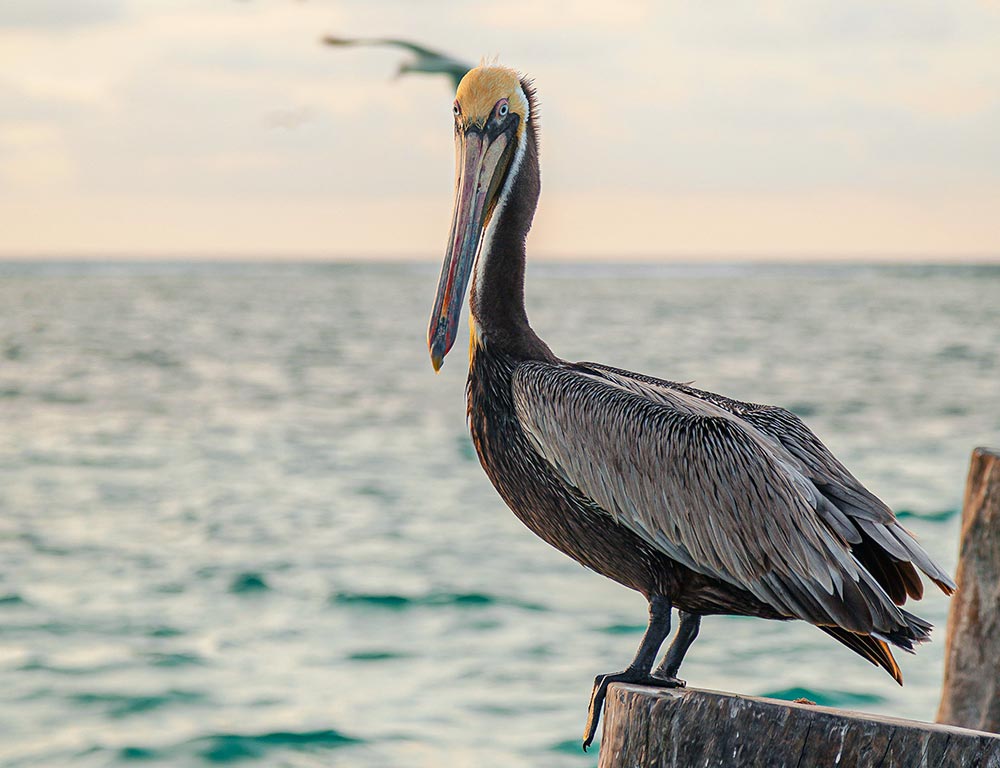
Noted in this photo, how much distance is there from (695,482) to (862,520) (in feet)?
1.25

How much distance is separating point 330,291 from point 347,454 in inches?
1995

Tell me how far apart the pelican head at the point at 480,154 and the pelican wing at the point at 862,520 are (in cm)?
78

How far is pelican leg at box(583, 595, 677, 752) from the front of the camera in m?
2.77

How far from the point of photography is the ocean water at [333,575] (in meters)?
6.77

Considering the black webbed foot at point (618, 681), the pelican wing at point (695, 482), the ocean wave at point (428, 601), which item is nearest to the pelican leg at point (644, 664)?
the black webbed foot at point (618, 681)

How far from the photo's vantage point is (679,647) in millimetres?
2908

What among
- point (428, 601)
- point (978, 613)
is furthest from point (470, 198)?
point (428, 601)

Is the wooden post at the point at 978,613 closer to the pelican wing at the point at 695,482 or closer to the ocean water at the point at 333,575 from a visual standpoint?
the pelican wing at the point at 695,482

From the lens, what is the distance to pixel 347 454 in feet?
44.5

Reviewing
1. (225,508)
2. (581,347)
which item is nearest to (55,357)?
(581,347)

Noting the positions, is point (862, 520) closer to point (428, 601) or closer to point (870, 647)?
point (870, 647)

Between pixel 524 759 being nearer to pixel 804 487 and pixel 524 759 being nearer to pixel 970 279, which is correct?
pixel 804 487

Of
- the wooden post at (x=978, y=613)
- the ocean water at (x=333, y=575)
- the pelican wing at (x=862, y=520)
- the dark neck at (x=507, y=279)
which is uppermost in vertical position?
the dark neck at (x=507, y=279)

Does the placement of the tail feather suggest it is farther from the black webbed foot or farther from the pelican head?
the pelican head
